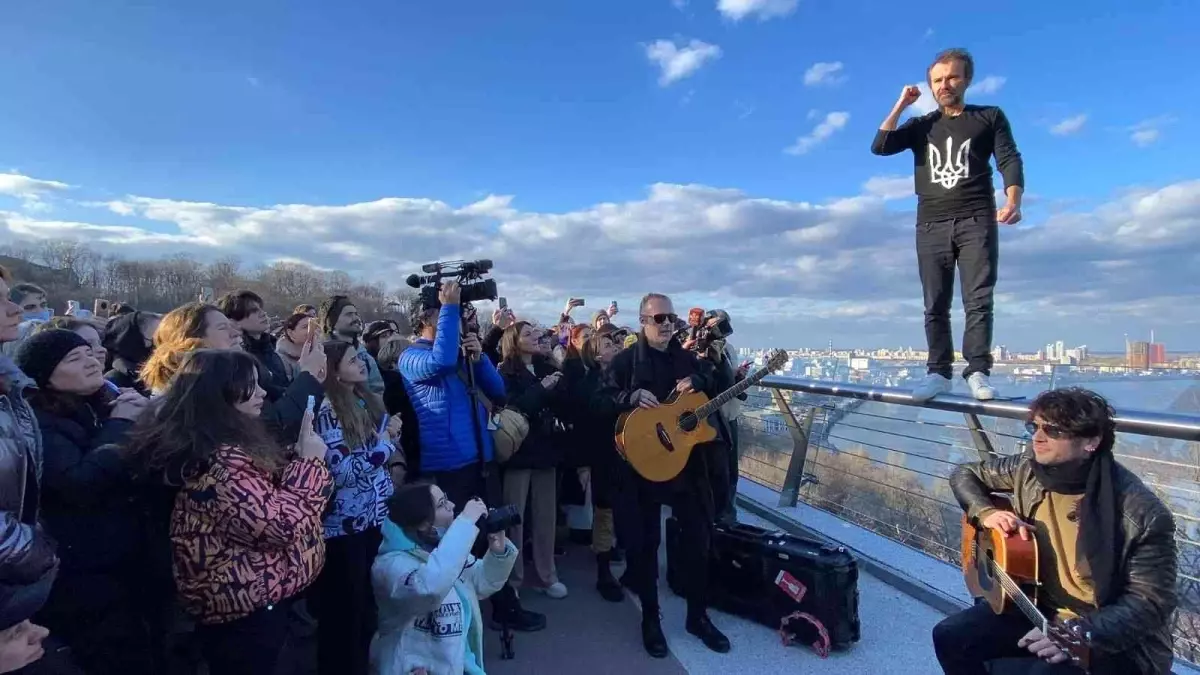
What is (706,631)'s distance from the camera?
12.4ft

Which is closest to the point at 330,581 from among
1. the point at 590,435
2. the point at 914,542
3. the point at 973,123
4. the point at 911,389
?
the point at 590,435

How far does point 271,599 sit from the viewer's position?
2.37 m

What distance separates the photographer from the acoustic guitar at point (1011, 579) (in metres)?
2.42

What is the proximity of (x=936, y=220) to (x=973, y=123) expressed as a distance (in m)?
0.58

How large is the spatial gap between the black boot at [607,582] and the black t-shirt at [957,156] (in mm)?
3011

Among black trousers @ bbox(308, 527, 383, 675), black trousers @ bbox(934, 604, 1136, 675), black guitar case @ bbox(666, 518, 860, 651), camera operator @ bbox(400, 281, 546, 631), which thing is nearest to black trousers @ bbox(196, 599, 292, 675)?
black trousers @ bbox(308, 527, 383, 675)

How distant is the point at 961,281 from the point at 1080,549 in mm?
1934

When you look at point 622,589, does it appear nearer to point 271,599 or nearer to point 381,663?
point 381,663

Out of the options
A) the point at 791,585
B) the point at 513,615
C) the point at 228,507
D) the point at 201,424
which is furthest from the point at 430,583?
the point at 791,585

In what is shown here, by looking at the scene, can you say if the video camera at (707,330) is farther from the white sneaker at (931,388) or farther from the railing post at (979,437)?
the railing post at (979,437)

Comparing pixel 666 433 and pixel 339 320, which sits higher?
pixel 339 320

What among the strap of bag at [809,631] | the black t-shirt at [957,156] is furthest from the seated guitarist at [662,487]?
the black t-shirt at [957,156]

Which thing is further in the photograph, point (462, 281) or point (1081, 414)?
point (462, 281)

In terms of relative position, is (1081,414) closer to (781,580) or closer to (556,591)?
(781,580)
